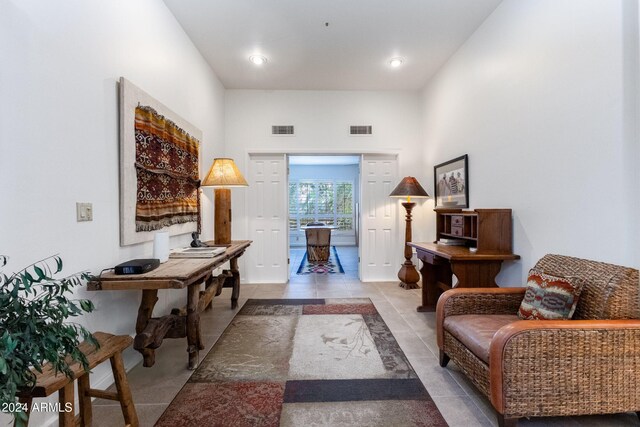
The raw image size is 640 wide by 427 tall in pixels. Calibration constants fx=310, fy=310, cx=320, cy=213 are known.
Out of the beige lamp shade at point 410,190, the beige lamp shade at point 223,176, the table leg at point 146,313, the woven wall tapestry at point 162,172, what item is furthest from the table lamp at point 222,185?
the beige lamp shade at point 410,190

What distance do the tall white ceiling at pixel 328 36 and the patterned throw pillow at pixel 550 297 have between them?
256 centimetres

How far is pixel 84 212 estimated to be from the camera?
6.06 ft

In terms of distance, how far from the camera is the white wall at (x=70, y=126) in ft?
4.72

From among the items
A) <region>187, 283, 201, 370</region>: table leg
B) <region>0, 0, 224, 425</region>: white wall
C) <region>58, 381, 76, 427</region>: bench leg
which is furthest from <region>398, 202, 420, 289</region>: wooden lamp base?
<region>58, 381, 76, 427</region>: bench leg

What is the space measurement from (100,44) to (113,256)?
1.39m

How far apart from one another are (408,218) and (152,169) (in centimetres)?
341

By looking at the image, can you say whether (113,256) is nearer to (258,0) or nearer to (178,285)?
(178,285)

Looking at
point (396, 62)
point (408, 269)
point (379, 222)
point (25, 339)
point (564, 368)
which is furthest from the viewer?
point (379, 222)

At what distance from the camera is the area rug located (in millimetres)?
1786

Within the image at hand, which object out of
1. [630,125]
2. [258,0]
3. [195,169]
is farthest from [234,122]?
[630,125]

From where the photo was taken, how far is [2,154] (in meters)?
1.38

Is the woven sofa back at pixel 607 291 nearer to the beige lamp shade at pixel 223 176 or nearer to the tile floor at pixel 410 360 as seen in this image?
the tile floor at pixel 410 360

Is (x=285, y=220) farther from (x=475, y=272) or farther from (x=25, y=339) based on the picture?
(x=25, y=339)

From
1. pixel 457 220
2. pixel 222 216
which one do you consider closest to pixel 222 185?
pixel 222 216
